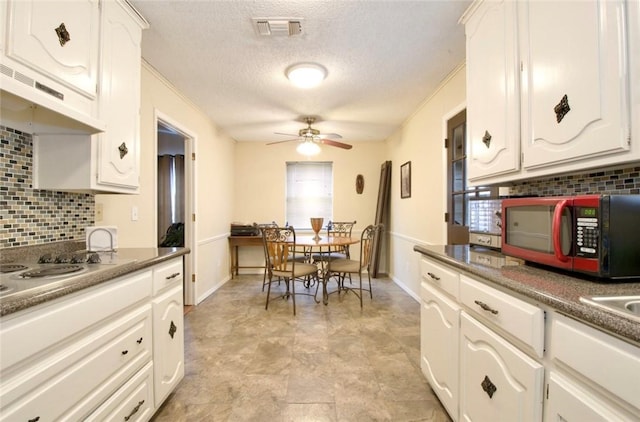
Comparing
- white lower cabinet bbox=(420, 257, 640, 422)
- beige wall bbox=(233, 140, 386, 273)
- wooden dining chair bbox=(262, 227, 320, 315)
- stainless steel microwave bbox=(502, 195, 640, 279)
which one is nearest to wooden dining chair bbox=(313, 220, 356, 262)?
beige wall bbox=(233, 140, 386, 273)

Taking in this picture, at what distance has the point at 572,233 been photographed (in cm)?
97

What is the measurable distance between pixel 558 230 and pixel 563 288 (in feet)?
0.73

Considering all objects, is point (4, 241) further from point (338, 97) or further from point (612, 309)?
point (338, 97)

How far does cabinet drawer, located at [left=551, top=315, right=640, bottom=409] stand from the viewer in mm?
597

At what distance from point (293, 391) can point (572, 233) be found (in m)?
1.70

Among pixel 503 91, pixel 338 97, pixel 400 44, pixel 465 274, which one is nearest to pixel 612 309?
pixel 465 274

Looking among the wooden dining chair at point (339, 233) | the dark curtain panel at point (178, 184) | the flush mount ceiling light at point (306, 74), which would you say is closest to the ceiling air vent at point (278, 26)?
the flush mount ceiling light at point (306, 74)

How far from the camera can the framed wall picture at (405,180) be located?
3739 mm

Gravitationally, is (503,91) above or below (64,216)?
above

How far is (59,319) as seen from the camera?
2.94 feet

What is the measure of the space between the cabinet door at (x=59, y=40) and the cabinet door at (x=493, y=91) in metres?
2.07

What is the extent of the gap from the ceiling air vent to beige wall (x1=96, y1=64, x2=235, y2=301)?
119 centimetres

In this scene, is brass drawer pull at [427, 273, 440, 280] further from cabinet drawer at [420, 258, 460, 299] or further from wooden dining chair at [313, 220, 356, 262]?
wooden dining chair at [313, 220, 356, 262]

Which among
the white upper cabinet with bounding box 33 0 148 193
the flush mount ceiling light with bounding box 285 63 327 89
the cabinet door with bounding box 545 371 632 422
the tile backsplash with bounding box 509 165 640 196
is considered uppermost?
the flush mount ceiling light with bounding box 285 63 327 89
